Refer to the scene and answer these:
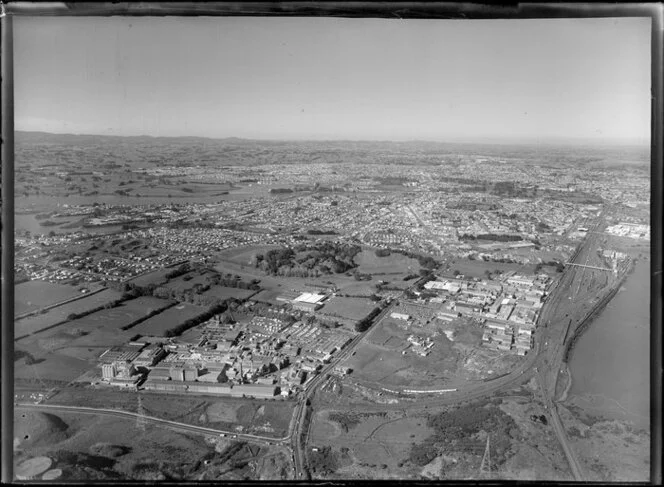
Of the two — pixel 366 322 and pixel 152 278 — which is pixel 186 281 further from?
pixel 366 322

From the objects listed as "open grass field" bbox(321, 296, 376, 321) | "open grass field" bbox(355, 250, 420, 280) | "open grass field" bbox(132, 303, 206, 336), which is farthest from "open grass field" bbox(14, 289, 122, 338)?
"open grass field" bbox(355, 250, 420, 280)

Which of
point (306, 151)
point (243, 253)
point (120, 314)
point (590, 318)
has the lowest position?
point (120, 314)

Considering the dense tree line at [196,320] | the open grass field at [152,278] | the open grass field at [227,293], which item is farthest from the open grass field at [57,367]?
the open grass field at [227,293]

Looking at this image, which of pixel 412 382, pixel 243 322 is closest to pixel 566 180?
pixel 412 382

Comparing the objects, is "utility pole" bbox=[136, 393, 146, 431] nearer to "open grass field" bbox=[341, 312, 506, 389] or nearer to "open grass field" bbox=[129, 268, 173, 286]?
"open grass field" bbox=[129, 268, 173, 286]

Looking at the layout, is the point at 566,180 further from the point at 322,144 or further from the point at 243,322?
the point at 243,322

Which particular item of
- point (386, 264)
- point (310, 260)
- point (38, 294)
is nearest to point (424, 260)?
point (386, 264)
